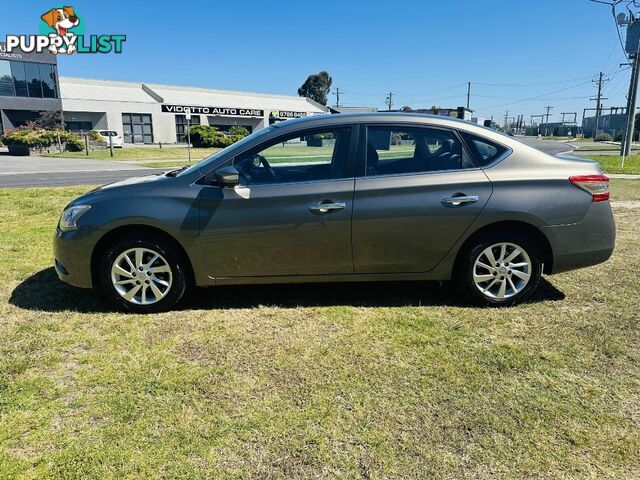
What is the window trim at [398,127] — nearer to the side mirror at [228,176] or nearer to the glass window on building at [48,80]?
the side mirror at [228,176]

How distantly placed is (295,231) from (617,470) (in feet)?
8.41

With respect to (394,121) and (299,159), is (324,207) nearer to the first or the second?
(299,159)

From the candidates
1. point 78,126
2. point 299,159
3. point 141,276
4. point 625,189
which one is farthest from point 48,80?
point 299,159

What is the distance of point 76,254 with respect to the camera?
A: 3906mm

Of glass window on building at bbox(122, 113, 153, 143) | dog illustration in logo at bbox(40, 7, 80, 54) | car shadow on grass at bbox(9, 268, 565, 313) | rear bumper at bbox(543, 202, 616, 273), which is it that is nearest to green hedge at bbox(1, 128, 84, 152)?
dog illustration in logo at bbox(40, 7, 80, 54)

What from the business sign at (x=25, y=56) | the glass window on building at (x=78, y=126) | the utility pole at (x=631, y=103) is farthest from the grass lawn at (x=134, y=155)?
the utility pole at (x=631, y=103)

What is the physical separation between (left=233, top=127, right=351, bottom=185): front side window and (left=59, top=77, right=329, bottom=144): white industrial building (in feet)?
127

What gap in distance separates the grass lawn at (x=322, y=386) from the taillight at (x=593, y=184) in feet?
3.16

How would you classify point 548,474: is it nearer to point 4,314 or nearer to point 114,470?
point 114,470

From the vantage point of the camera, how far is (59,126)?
128 ft

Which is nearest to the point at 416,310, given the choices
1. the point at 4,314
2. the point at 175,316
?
the point at 175,316

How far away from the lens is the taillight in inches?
156

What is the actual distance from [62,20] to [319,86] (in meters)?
65.2

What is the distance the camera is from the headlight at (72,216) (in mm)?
3896
